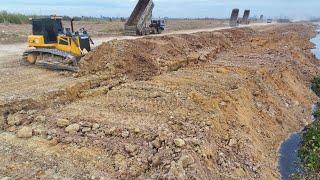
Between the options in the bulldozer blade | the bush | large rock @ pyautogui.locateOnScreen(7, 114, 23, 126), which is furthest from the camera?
the bush

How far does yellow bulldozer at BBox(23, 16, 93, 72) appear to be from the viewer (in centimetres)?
1419

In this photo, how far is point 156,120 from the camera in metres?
9.52

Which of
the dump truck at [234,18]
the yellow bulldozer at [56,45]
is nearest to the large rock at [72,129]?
the yellow bulldozer at [56,45]

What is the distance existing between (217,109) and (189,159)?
10.2 ft

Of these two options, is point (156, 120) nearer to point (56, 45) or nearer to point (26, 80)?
point (26, 80)

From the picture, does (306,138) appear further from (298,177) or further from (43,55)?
(43,55)

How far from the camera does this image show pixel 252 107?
12.2 meters

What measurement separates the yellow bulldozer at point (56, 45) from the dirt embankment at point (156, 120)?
28.9 inches

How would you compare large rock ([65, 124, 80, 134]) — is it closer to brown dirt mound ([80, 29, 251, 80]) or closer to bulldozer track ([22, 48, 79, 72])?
brown dirt mound ([80, 29, 251, 80])

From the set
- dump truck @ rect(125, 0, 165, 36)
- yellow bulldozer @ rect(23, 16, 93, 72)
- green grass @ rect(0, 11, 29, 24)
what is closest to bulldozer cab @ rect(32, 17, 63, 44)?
yellow bulldozer @ rect(23, 16, 93, 72)

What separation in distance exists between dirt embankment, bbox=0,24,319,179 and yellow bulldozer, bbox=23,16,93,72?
735 millimetres

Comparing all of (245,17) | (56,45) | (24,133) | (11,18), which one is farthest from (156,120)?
(245,17)

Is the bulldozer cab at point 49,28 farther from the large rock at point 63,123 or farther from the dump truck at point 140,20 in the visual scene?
the dump truck at point 140,20

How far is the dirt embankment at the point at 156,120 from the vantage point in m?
7.75
